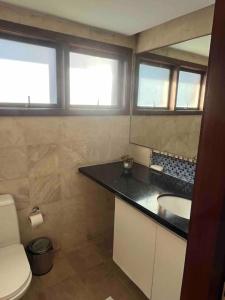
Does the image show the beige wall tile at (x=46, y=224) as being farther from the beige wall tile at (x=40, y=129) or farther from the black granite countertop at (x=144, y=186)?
the beige wall tile at (x=40, y=129)

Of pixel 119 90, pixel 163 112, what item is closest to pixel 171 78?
pixel 163 112

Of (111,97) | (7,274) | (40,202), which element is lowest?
(7,274)

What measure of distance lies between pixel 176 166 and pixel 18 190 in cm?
143

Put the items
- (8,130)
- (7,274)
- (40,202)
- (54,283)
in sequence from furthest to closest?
1. (40,202)
2. (54,283)
3. (8,130)
4. (7,274)

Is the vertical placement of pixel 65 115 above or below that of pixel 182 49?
below

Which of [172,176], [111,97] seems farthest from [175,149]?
[111,97]

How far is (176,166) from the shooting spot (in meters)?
1.98

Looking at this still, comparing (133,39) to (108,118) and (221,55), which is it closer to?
(108,118)

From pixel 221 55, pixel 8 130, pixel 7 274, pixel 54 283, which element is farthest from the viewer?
pixel 54 283

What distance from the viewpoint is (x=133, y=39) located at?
2.25 meters

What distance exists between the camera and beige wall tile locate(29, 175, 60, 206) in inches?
77.5

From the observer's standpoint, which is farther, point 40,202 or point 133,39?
point 133,39

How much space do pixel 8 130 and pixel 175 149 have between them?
1430mm

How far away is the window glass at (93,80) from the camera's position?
2.10 meters
